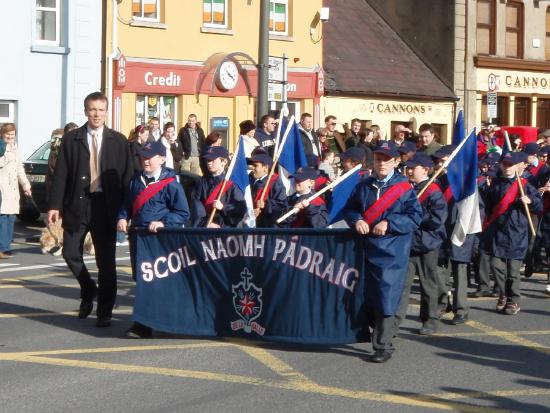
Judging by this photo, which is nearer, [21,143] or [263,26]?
[263,26]

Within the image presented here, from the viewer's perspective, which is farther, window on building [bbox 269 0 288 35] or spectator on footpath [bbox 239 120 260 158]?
window on building [bbox 269 0 288 35]

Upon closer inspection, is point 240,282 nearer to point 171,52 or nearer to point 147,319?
point 147,319

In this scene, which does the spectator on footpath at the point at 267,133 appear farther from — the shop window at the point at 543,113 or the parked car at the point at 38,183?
the shop window at the point at 543,113

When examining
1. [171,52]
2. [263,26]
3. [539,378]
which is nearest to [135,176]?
[539,378]

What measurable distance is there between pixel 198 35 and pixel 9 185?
552 inches

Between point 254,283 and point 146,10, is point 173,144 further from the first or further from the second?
point 254,283

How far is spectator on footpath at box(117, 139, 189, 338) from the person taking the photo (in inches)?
445

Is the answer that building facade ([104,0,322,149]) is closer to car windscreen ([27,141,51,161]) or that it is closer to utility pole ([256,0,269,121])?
car windscreen ([27,141,51,161])

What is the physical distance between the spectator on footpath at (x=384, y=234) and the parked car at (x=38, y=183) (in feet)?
39.1

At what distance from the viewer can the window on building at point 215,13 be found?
3219 centimetres

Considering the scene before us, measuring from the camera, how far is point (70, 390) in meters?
9.06

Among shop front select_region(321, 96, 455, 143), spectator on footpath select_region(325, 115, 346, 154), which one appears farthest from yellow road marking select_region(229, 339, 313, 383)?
shop front select_region(321, 96, 455, 143)

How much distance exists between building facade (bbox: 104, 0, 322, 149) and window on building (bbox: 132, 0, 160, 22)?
0.02 m

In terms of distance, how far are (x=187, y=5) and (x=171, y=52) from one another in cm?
126
